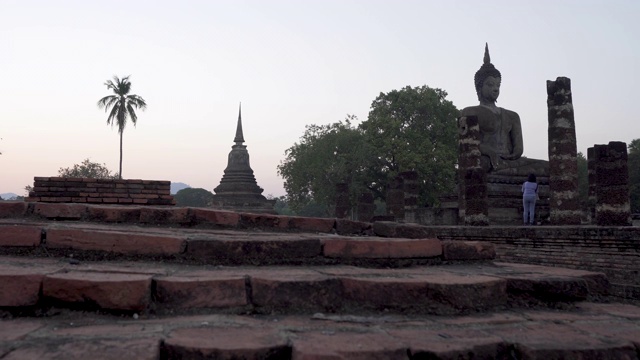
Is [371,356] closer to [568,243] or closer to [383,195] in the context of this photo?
[568,243]

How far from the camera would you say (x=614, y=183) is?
740 centimetres

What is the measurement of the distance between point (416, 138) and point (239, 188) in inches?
411

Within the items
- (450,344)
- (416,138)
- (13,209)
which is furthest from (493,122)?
(450,344)

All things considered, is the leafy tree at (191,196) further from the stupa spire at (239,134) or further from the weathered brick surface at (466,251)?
the weathered brick surface at (466,251)

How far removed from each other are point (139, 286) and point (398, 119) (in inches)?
988

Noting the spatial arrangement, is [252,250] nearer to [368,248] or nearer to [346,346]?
[368,248]

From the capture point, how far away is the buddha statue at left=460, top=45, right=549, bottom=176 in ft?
45.4

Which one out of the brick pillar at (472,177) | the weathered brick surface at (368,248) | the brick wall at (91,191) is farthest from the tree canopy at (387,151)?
the weathered brick surface at (368,248)

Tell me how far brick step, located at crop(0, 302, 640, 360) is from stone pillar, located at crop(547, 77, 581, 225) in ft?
28.0

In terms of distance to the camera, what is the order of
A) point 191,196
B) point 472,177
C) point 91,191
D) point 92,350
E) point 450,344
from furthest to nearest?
point 191,196 < point 472,177 < point 91,191 < point 450,344 < point 92,350

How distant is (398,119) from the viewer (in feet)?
85.6

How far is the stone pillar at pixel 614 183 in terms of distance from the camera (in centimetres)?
734

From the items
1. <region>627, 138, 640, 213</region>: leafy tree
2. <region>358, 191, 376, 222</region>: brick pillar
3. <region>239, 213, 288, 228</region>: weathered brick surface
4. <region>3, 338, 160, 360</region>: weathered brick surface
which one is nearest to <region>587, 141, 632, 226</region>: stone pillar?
<region>239, 213, 288, 228</region>: weathered brick surface

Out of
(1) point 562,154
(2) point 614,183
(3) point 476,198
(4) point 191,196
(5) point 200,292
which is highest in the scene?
(4) point 191,196
